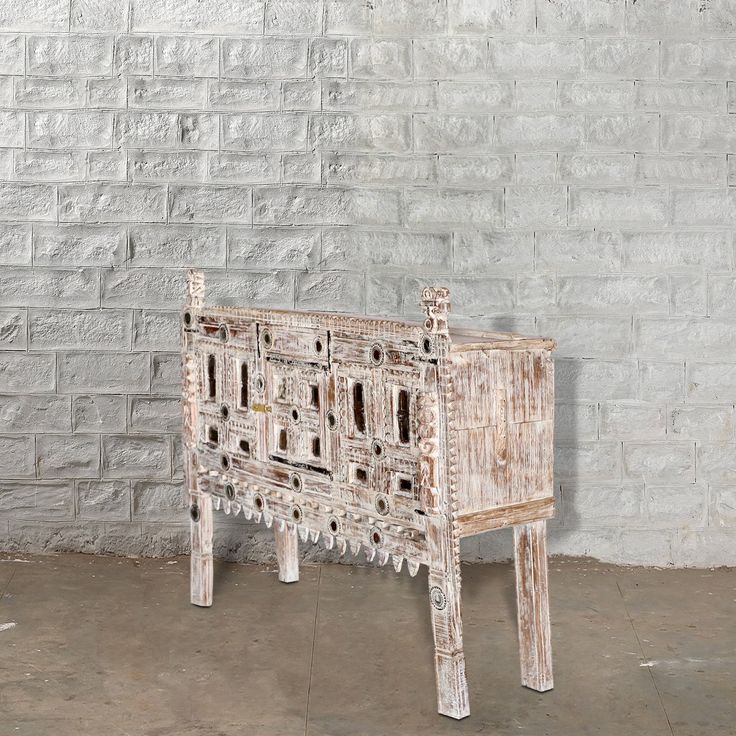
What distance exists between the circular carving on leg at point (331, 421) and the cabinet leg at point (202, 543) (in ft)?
2.70

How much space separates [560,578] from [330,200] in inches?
63.9

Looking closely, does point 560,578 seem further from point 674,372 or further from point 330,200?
point 330,200

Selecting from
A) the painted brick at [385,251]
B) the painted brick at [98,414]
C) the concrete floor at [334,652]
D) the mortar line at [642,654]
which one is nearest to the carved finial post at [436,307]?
the concrete floor at [334,652]

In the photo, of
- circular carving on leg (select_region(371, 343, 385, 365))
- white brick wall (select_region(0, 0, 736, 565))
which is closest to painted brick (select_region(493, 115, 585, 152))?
white brick wall (select_region(0, 0, 736, 565))

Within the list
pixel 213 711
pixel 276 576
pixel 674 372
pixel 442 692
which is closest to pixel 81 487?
pixel 276 576

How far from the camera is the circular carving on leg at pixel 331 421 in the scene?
3.01 meters

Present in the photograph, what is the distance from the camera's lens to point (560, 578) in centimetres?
405

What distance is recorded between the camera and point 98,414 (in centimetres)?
428

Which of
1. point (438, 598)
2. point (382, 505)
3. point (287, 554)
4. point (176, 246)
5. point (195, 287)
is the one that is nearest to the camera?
point (438, 598)

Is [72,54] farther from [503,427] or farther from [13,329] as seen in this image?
[503,427]

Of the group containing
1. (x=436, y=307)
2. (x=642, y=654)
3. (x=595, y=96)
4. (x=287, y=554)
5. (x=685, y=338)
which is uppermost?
(x=595, y=96)

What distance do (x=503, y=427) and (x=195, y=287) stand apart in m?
1.30

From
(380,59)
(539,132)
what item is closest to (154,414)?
(380,59)

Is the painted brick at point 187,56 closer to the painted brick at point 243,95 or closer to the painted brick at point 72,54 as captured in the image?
the painted brick at point 243,95
